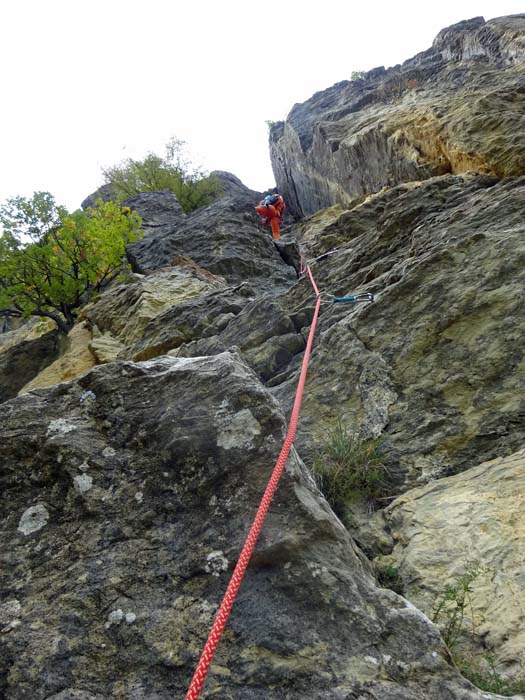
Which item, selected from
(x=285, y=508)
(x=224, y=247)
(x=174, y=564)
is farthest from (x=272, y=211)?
(x=174, y=564)

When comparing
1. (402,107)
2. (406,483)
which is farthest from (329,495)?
(402,107)

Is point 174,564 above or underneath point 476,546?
above

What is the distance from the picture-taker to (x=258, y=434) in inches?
120

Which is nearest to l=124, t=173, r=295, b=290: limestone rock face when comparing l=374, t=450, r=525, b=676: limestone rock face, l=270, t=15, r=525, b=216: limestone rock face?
l=270, t=15, r=525, b=216: limestone rock face

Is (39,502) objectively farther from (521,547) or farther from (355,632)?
(521,547)

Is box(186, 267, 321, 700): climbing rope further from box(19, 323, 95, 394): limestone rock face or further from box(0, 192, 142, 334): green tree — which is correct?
box(0, 192, 142, 334): green tree

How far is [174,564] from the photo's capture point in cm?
257

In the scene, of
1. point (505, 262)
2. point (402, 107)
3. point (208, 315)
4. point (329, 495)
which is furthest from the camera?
point (402, 107)

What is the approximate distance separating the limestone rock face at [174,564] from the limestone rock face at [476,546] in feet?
1.73

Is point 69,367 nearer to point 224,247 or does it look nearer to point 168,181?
point 224,247

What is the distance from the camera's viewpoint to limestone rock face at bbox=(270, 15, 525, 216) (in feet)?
29.5

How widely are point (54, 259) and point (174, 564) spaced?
13573mm

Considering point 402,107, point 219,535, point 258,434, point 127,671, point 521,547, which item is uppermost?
point 402,107

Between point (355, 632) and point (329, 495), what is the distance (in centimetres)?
173
